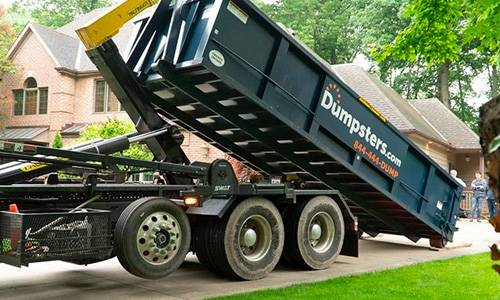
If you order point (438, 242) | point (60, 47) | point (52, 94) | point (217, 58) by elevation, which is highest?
point (60, 47)

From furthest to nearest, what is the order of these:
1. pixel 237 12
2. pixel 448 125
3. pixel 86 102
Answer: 1. pixel 448 125
2. pixel 86 102
3. pixel 237 12

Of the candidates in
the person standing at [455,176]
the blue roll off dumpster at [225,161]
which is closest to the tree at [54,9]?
the person standing at [455,176]

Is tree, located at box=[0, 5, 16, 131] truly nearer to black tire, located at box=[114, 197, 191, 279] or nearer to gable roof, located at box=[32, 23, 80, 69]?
gable roof, located at box=[32, 23, 80, 69]

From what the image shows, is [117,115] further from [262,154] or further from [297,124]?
[297,124]

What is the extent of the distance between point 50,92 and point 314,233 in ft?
64.2

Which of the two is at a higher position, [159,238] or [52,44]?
[52,44]

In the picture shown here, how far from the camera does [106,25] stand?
599 cm

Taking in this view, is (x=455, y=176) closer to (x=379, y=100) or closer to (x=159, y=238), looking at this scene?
(x=379, y=100)

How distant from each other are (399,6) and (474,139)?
39.3 ft

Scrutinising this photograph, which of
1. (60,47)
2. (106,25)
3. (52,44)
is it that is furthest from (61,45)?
(106,25)

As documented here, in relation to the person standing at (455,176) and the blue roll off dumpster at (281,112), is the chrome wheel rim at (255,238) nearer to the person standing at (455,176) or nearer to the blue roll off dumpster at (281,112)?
the blue roll off dumpster at (281,112)

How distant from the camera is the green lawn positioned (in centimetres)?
555

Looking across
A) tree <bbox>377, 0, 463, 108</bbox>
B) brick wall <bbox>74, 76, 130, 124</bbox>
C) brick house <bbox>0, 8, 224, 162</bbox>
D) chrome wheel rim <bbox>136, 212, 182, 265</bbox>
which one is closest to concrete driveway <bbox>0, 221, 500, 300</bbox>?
chrome wheel rim <bbox>136, 212, 182, 265</bbox>

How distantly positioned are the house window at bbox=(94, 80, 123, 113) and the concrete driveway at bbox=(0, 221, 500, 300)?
1595cm
